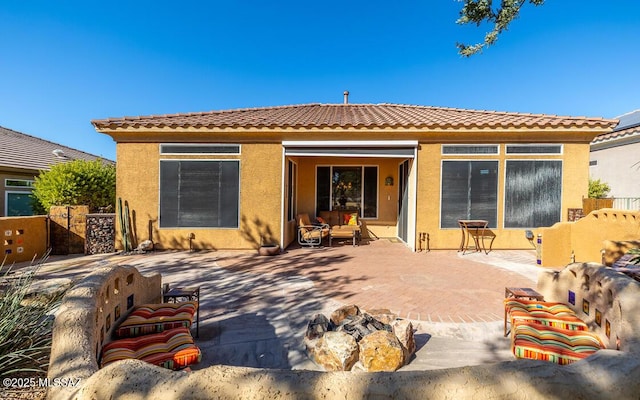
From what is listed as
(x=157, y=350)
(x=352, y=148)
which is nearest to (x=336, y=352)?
(x=157, y=350)

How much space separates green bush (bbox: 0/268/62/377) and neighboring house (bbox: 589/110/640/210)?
1713cm

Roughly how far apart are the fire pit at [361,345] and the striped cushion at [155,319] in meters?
1.51

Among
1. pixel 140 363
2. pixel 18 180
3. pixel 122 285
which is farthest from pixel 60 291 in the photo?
pixel 18 180

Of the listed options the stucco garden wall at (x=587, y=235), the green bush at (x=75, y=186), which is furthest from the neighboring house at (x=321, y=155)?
the green bush at (x=75, y=186)

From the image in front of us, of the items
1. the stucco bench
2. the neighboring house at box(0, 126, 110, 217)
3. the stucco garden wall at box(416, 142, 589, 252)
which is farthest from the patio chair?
the neighboring house at box(0, 126, 110, 217)

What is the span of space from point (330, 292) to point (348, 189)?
20.6 ft

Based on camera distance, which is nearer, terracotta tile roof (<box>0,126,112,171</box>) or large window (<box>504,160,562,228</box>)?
large window (<box>504,160,562,228</box>)

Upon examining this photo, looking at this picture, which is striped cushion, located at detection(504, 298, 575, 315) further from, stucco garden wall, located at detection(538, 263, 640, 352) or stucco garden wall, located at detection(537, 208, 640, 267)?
stucco garden wall, located at detection(537, 208, 640, 267)

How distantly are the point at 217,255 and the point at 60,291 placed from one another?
16.3 feet

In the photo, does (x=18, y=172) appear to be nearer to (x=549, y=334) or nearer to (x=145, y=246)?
(x=145, y=246)

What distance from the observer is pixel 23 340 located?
2.07m

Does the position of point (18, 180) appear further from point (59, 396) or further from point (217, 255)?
point (59, 396)

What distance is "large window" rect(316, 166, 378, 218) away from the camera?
10.9 m

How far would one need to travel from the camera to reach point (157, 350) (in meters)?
2.52
